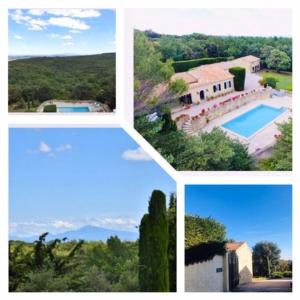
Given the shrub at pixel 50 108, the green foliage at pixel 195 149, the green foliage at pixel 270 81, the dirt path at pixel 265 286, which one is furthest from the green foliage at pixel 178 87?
the dirt path at pixel 265 286

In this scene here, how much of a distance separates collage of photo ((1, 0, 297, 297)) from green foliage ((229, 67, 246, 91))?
26cm

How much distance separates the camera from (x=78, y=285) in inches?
288

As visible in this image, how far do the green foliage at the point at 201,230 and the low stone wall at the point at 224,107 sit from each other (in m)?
0.83

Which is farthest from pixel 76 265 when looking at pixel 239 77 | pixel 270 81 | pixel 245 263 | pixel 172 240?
pixel 270 81

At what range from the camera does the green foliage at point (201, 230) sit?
7281 millimetres

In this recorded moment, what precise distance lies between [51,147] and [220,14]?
1.93 m

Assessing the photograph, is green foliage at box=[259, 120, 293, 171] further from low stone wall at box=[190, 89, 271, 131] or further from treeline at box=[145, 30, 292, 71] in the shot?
treeline at box=[145, 30, 292, 71]

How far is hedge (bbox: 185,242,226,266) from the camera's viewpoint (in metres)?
7.31

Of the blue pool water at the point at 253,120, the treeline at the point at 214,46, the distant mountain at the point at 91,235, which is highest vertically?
the treeline at the point at 214,46

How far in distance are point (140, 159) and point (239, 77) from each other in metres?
1.19

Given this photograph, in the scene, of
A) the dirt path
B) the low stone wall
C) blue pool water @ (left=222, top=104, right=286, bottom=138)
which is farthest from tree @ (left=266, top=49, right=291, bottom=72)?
the dirt path

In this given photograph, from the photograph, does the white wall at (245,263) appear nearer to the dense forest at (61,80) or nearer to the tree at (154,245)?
the tree at (154,245)

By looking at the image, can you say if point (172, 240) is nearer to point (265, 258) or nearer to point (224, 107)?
point (265, 258)
